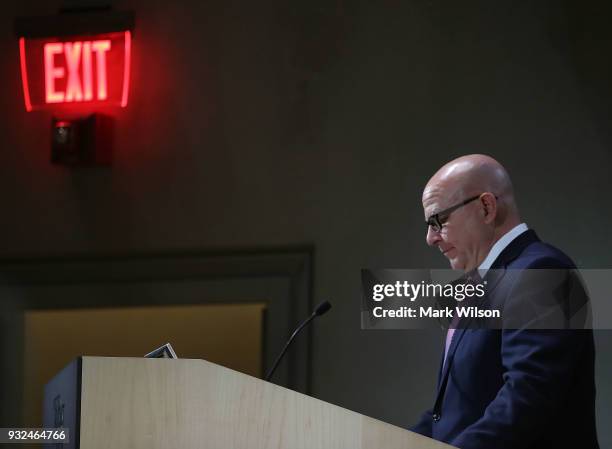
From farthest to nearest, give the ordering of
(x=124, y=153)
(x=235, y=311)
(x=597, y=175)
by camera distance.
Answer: (x=235, y=311) < (x=124, y=153) < (x=597, y=175)

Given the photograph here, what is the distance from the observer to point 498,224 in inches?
113

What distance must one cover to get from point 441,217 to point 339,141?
4.52 ft

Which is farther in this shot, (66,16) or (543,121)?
(66,16)

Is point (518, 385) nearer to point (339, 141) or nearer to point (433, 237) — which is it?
point (433, 237)

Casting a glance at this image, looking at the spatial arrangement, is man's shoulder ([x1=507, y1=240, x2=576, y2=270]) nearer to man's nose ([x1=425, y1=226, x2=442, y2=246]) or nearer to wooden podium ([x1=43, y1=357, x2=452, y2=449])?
man's nose ([x1=425, y1=226, x2=442, y2=246])

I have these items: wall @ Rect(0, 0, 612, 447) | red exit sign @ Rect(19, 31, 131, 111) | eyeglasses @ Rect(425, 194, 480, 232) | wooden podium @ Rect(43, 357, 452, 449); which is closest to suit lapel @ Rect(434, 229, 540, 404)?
eyeglasses @ Rect(425, 194, 480, 232)

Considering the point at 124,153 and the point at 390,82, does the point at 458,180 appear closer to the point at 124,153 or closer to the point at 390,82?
the point at 390,82

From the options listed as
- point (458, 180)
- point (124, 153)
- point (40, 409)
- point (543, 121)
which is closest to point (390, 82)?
point (543, 121)

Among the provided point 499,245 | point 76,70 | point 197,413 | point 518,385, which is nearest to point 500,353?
point 518,385

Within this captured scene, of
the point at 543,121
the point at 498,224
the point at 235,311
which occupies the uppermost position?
the point at 543,121

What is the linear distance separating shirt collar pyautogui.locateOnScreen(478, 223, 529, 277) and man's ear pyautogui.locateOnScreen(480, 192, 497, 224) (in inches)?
2.1

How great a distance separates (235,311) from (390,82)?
144 cm

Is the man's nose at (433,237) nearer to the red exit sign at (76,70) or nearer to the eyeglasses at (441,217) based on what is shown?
the eyeglasses at (441,217)

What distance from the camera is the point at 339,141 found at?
425cm
